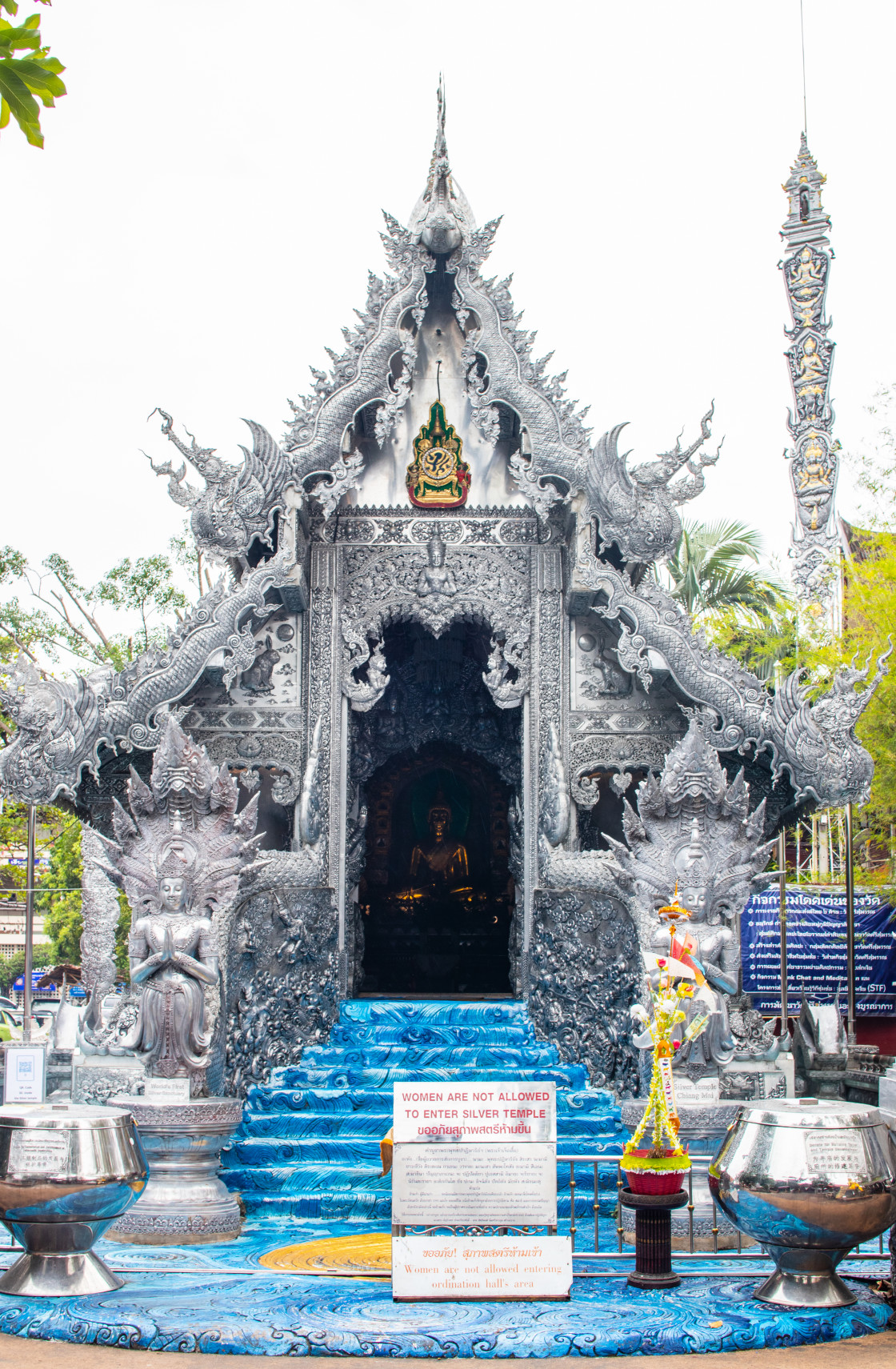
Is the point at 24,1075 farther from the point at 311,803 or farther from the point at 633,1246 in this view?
the point at 633,1246

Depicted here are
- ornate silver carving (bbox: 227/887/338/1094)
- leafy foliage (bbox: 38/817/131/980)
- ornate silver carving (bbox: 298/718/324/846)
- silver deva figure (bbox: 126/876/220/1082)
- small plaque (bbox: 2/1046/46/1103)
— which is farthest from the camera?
leafy foliage (bbox: 38/817/131/980)

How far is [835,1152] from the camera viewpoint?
16.0 feet

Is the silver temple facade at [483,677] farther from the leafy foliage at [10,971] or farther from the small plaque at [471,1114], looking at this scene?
the leafy foliage at [10,971]

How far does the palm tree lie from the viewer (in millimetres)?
19609

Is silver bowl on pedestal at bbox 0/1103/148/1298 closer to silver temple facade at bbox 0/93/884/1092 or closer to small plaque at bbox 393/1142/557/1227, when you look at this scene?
small plaque at bbox 393/1142/557/1227

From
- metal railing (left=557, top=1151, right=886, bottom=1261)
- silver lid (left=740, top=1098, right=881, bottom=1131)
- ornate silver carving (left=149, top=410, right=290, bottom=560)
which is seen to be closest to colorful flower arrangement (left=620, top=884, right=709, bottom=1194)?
metal railing (left=557, top=1151, right=886, bottom=1261)

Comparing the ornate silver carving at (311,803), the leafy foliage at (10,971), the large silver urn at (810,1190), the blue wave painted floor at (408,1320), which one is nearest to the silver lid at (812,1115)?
the large silver urn at (810,1190)

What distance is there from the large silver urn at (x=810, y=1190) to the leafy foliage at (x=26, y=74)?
4.28 m

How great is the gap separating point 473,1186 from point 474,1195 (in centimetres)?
3

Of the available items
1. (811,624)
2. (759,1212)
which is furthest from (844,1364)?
(811,624)

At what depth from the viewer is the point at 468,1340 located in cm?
452

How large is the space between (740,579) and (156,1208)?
15.3 meters

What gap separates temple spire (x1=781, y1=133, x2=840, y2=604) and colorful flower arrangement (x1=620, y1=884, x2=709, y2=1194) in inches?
515

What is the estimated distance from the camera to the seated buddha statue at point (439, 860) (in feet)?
34.9
